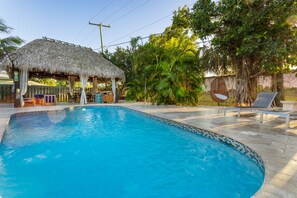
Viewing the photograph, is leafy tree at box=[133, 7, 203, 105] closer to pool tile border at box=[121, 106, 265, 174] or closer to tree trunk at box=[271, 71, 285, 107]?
tree trunk at box=[271, 71, 285, 107]

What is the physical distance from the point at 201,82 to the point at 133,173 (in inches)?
339

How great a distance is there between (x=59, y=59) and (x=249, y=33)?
10.8m

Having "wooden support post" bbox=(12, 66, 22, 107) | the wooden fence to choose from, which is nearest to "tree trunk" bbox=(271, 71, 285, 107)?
"wooden support post" bbox=(12, 66, 22, 107)

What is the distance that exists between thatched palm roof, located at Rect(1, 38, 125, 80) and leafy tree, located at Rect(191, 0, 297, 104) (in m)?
7.25

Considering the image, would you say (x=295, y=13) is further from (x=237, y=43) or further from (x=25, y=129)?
(x=25, y=129)

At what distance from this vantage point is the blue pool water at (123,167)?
2256 millimetres

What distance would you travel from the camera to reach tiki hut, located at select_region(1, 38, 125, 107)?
9.71 metres

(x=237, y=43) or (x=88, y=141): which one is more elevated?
(x=237, y=43)

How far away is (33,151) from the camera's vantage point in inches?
139

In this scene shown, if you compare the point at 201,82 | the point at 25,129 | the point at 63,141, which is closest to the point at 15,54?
the point at 25,129

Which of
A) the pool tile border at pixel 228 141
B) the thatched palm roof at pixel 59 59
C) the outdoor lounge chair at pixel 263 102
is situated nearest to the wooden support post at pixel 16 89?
the thatched palm roof at pixel 59 59

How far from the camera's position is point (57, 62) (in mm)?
11180

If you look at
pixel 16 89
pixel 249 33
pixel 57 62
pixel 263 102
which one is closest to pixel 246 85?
pixel 249 33

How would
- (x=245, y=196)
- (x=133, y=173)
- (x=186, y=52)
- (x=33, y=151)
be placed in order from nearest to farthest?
(x=245, y=196)
(x=133, y=173)
(x=33, y=151)
(x=186, y=52)
